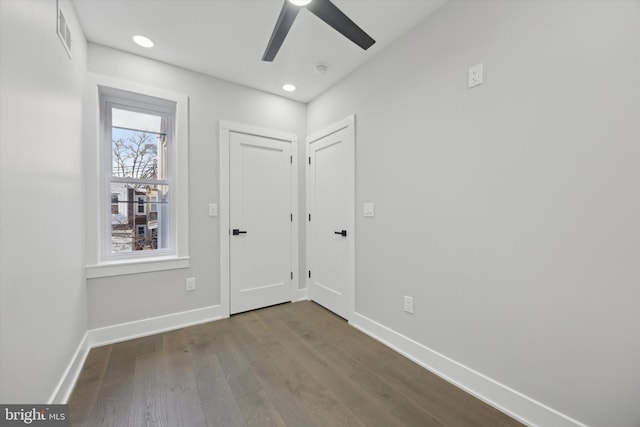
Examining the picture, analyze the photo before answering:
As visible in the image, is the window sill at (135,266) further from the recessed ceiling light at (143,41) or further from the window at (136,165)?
the recessed ceiling light at (143,41)

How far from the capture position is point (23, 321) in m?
1.12

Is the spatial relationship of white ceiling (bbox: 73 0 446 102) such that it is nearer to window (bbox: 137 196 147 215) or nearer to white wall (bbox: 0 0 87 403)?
white wall (bbox: 0 0 87 403)

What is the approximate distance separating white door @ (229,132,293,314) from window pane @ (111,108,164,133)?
754 millimetres

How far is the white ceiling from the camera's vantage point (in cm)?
182

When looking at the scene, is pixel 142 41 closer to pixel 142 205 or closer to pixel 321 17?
pixel 142 205

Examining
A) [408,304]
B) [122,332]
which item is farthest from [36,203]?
[408,304]

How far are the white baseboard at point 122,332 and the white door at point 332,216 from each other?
4.06 feet

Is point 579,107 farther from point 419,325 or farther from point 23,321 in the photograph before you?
point 23,321

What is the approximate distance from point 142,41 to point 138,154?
1.02 metres

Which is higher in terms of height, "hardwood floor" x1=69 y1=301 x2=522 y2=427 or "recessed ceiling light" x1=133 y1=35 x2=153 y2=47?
"recessed ceiling light" x1=133 y1=35 x2=153 y2=47

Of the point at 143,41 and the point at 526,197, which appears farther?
the point at 143,41

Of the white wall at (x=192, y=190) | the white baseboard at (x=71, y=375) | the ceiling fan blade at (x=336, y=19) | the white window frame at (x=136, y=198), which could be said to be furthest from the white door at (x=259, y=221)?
the ceiling fan blade at (x=336, y=19)

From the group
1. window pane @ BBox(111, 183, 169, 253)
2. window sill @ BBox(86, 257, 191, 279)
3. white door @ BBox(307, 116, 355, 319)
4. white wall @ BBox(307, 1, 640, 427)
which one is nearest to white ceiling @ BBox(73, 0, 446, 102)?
white wall @ BBox(307, 1, 640, 427)

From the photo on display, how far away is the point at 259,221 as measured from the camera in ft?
10.00
